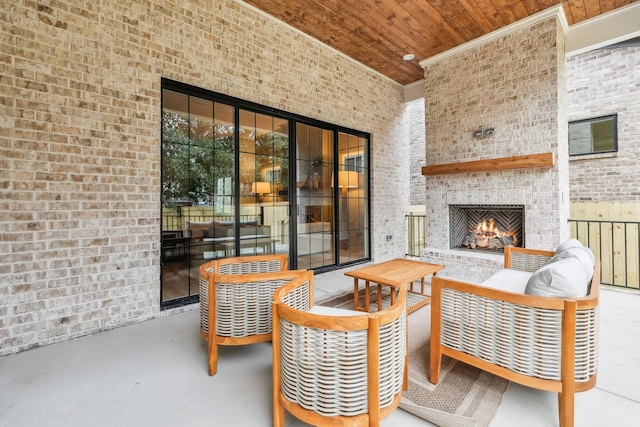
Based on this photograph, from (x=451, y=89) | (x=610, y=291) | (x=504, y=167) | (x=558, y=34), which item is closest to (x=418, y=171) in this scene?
(x=451, y=89)

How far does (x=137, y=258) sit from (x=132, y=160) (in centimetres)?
98

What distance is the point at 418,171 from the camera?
26.3 feet

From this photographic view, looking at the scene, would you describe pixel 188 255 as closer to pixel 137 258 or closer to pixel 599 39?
pixel 137 258

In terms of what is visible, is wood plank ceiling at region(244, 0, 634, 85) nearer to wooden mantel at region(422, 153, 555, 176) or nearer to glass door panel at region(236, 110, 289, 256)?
glass door panel at region(236, 110, 289, 256)

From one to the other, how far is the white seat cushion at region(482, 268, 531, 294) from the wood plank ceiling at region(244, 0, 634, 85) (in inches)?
133

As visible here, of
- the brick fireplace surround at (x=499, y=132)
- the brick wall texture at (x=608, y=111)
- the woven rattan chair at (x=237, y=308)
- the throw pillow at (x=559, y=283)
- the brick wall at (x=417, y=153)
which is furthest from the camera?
the brick wall at (x=417, y=153)

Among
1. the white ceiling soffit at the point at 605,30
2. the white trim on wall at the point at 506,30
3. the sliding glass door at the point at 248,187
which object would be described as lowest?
the sliding glass door at the point at 248,187

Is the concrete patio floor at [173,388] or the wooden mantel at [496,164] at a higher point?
the wooden mantel at [496,164]

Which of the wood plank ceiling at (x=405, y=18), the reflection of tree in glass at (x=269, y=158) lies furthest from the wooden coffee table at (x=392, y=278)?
the wood plank ceiling at (x=405, y=18)


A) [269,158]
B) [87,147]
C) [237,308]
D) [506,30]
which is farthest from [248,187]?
[506,30]

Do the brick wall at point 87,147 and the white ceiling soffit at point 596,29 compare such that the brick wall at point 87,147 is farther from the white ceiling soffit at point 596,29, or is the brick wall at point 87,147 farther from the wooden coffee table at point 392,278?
the white ceiling soffit at point 596,29

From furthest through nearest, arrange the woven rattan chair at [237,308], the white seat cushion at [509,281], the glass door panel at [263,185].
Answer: the glass door panel at [263,185]
the white seat cushion at [509,281]
the woven rattan chair at [237,308]

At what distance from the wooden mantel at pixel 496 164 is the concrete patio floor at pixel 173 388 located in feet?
7.10

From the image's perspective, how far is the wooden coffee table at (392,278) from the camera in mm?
2869
